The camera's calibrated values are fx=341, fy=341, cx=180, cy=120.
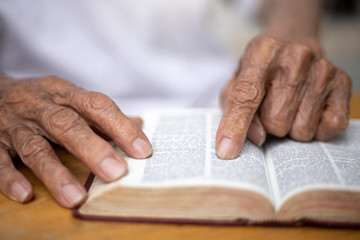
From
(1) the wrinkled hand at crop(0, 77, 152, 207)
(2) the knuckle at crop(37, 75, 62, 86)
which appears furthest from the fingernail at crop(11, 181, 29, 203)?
(2) the knuckle at crop(37, 75, 62, 86)

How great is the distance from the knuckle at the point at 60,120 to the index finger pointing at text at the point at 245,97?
26 centimetres

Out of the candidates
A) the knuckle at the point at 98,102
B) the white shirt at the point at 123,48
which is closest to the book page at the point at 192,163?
the knuckle at the point at 98,102

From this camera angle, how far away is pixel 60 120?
A: 615mm

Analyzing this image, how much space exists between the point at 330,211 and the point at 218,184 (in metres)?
0.17

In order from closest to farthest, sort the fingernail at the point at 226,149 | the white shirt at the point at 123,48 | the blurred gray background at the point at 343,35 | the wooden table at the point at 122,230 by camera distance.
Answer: the wooden table at the point at 122,230 < the fingernail at the point at 226,149 < the white shirt at the point at 123,48 < the blurred gray background at the point at 343,35

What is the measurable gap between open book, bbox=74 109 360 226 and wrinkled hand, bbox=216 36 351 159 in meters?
0.12

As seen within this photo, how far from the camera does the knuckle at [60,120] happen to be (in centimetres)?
60

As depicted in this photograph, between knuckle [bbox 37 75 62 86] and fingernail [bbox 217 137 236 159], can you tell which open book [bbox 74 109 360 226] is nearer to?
fingernail [bbox 217 137 236 159]

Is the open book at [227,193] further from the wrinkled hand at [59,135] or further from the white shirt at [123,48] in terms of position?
the white shirt at [123,48]

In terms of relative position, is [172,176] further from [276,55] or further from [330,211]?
[276,55]

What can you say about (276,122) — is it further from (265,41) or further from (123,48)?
(123,48)

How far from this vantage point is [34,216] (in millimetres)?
536

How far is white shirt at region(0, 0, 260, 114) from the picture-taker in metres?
1.02

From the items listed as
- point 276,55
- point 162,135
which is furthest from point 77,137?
point 276,55
